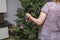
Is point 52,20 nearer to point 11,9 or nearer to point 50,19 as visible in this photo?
point 50,19

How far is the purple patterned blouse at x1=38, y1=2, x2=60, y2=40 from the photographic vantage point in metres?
1.40

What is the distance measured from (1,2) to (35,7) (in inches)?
43.7

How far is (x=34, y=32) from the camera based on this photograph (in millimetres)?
2627

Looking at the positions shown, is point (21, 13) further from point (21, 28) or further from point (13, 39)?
point (13, 39)

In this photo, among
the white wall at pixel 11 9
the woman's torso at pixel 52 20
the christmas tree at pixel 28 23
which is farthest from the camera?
the white wall at pixel 11 9

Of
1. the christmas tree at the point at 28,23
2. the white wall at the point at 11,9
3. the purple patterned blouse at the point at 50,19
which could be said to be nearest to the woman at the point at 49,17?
the purple patterned blouse at the point at 50,19

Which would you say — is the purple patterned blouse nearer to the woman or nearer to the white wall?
the woman

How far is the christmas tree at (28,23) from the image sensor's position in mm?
2619

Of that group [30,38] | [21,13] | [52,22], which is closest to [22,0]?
[21,13]

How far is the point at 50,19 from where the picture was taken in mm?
1430

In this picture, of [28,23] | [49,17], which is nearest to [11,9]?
[28,23]

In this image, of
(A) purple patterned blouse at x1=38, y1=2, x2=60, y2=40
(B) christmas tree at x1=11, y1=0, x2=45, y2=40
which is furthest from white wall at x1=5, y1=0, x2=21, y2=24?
(A) purple patterned blouse at x1=38, y1=2, x2=60, y2=40

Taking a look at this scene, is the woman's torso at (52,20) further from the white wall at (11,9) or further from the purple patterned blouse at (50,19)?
the white wall at (11,9)

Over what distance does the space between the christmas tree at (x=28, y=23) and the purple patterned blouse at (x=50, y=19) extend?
44.5 inches
